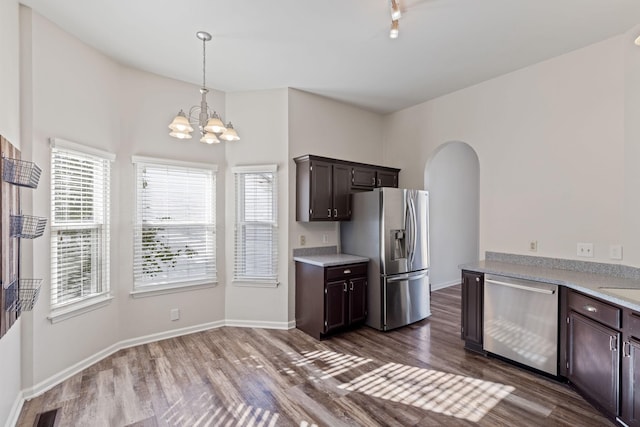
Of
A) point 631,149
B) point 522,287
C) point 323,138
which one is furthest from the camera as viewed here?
point 323,138

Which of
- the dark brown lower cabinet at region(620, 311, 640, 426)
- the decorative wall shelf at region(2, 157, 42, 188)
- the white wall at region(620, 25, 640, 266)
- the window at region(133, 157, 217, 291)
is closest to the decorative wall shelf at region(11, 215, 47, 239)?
the decorative wall shelf at region(2, 157, 42, 188)

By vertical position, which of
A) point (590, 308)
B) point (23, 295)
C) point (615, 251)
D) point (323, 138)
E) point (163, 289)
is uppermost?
point (323, 138)

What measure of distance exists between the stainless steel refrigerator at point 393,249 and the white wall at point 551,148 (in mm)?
835

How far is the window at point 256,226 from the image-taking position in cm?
404

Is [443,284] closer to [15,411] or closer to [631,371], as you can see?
[631,371]

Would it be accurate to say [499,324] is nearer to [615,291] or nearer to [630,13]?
[615,291]

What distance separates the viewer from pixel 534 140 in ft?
11.0

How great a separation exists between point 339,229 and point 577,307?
2.77 metres

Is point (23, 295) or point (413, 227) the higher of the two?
point (413, 227)

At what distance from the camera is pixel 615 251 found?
110 inches

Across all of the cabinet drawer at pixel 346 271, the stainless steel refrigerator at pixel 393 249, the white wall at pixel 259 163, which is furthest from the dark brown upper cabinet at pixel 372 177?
the cabinet drawer at pixel 346 271

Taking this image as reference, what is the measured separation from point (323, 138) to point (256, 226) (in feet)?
5.27

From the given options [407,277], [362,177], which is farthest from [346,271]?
[362,177]

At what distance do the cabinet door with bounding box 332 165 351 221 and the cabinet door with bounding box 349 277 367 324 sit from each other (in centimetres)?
90
